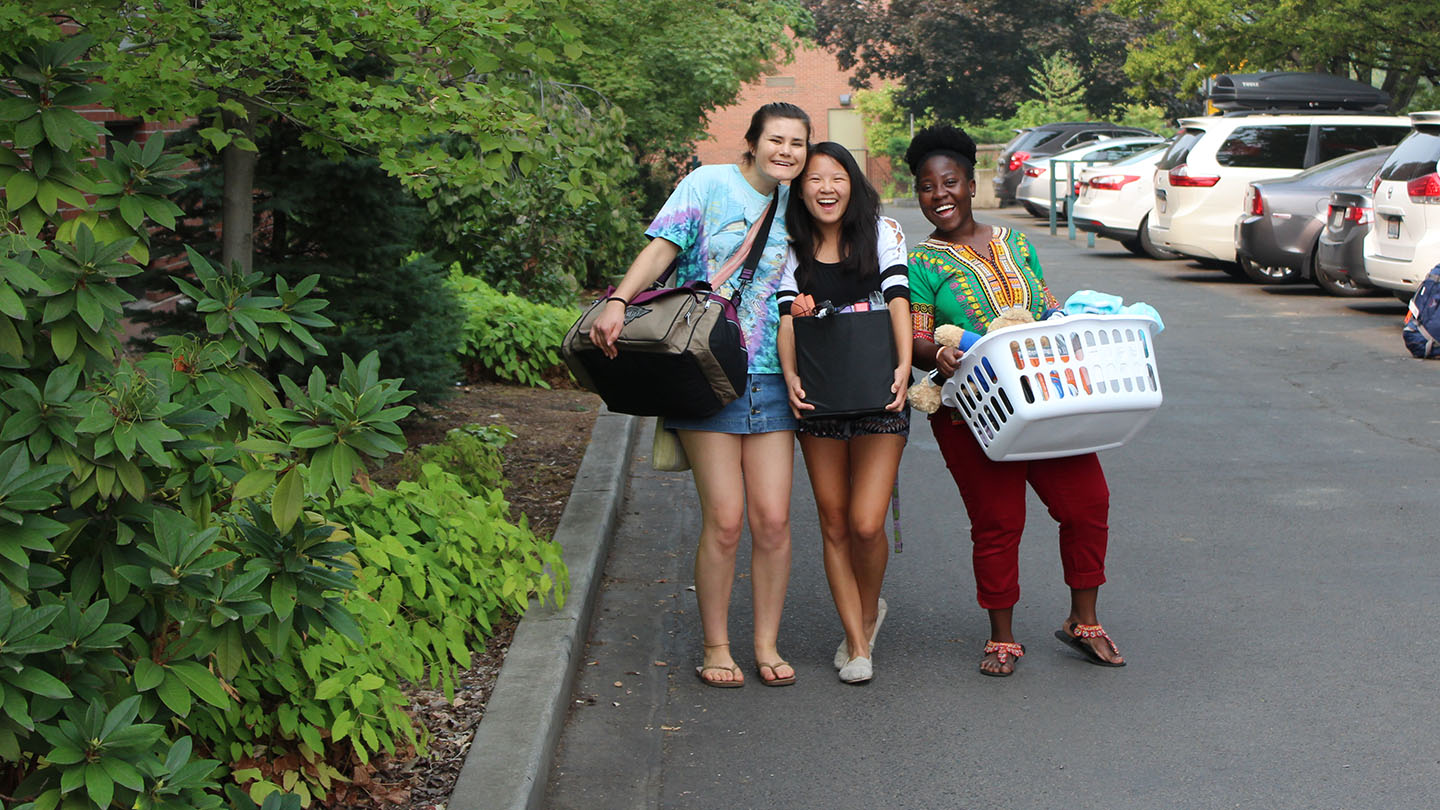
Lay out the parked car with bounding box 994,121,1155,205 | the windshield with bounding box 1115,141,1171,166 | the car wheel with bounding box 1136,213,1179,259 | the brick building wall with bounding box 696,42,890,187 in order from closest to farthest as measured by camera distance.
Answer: the car wheel with bounding box 1136,213,1179,259 < the windshield with bounding box 1115,141,1171,166 < the parked car with bounding box 994,121,1155,205 < the brick building wall with bounding box 696,42,890,187

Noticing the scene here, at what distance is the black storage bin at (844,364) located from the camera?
475 centimetres

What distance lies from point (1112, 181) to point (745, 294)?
59.1 feet

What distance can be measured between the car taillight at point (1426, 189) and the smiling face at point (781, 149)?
9.48 m

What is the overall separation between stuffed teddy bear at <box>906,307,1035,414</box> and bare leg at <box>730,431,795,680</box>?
43cm

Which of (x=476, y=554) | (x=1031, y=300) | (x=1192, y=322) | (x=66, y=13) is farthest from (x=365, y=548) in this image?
(x=1192, y=322)

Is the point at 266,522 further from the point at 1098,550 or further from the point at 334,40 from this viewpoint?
the point at 1098,550

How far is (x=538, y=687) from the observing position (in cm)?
462

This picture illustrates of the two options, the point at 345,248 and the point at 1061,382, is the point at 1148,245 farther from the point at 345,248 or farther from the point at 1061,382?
the point at 1061,382

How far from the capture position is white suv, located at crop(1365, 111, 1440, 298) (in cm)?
1255

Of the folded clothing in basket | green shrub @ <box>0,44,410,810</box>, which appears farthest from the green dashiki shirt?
green shrub @ <box>0,44,410,810</box>

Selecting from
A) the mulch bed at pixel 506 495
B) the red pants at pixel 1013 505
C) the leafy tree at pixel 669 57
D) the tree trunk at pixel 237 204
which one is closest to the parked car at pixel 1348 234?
the leafy tree at pixel 669 57

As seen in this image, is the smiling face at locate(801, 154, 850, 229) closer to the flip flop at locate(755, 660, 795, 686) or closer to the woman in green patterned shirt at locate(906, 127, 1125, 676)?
the woman in green patterned shirt at locate(906, 127, 1125, 676)

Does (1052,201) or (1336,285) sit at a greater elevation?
(1336,285)

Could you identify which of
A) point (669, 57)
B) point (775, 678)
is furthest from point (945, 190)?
point (669, 57)
